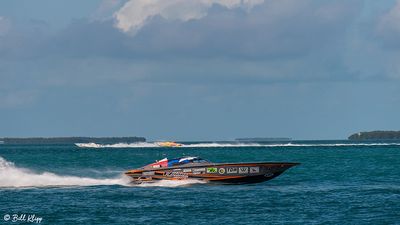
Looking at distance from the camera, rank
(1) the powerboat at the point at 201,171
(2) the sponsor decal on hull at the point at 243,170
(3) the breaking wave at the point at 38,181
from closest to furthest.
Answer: (1) the powerboat at the point at 201,171, (2) the sponsor decal on hull at the point at 243,170, (3) the breaking wave at the point at 38,181

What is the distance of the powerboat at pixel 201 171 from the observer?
5169cm

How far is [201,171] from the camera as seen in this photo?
5175 cm

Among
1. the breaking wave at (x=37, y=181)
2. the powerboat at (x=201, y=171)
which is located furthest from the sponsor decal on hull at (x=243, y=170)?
the breaking wave at (x=37, y=181)

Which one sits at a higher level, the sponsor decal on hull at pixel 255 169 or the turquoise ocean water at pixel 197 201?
the sponsor decal on hull at pixel 255 169

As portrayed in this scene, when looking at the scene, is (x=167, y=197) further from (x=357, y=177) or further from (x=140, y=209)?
(x=357, y=177)

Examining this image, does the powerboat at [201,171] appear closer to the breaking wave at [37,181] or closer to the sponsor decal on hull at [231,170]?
the sponsor decal on hull at [231,170]

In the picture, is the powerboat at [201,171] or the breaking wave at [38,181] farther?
the breaking wave at [38,181]

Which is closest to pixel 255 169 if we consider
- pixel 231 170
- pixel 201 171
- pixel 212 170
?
pixel 231 170

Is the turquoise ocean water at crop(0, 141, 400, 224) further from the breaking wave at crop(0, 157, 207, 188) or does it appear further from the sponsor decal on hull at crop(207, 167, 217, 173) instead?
the sponsor decal on hull at crop(207, 167, 217, 173)

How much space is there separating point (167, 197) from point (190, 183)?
6.11 m

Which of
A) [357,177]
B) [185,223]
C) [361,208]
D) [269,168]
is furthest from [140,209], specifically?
[357,177]

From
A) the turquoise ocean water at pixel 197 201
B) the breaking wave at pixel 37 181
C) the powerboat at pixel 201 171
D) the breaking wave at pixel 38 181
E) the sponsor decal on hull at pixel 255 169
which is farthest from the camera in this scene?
the breaking wave at pixel 37 181

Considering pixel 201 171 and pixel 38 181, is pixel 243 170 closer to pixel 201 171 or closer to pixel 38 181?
pixel 201 171

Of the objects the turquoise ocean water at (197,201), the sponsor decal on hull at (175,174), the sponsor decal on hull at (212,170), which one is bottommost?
the turquoise ocean water at (197,201)
